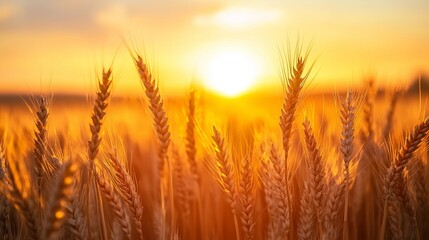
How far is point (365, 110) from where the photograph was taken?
3047 millimetres

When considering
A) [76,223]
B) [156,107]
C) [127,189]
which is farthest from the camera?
[156,107]

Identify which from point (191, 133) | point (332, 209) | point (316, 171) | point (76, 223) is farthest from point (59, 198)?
point (191, 133)

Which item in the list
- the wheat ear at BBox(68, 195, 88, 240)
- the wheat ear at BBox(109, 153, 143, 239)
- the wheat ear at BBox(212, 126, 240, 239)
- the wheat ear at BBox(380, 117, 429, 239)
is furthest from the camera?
the wheat ear at BBox(212, 126, 240, 239)

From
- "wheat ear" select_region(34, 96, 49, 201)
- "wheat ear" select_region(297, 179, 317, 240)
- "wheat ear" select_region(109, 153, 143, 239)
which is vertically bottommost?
"wheat ear" select_region(297, 179, 317, 240)

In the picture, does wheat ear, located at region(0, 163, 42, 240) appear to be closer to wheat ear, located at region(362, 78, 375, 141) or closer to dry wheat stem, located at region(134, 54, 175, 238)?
dry wheat stem, located at region(134, 54, 175, 238)

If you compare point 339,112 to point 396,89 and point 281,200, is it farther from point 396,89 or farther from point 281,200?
point 396,89

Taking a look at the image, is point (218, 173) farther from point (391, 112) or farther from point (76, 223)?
point (391, 112)

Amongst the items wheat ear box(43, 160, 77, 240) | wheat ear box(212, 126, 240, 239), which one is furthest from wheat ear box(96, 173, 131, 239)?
wheat ear box(43, 160, 77, 240)

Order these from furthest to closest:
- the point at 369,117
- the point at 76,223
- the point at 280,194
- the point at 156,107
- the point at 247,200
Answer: the point at 369,117, the point at 156,107, the point at 247,200, the point at 280,194, the point at 76,223

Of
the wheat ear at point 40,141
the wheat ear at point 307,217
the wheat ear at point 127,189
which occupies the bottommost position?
the wheat ear at point 307,217

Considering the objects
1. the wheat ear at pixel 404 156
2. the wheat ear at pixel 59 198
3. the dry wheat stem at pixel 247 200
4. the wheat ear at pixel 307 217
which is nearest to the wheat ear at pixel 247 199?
the dry wheat stem at pixel 247 200

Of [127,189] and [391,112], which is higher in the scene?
[391,112]

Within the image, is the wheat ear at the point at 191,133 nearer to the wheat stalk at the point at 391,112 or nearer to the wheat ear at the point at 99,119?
the wheat ear at the point at 99,119

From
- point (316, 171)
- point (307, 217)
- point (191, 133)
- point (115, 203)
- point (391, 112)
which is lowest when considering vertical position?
point (307, 217)
